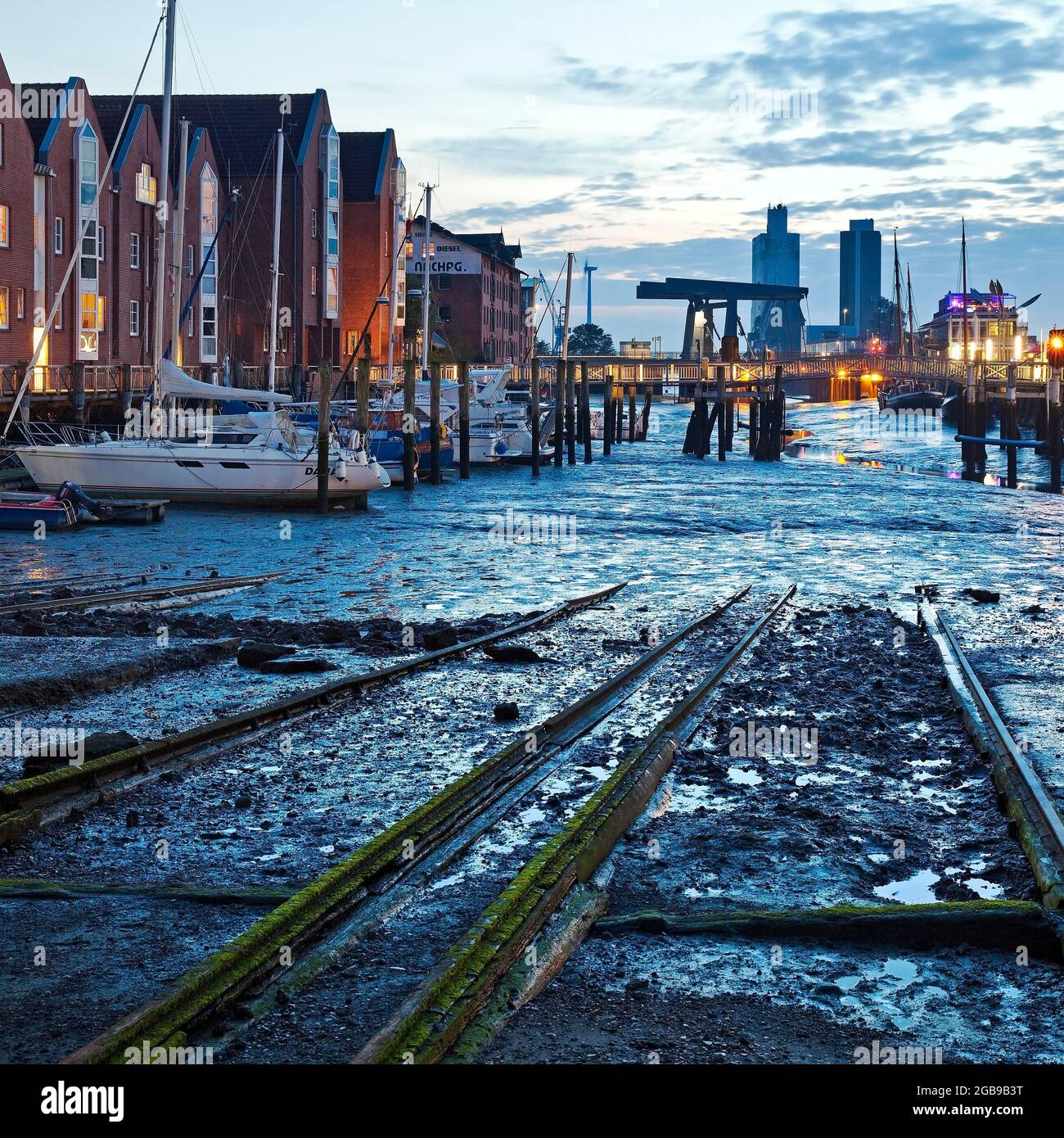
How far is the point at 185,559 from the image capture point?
86.2 ft

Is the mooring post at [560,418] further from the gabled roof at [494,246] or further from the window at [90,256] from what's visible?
the gabled roof at [494,246]

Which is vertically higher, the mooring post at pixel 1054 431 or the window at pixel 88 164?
the window at pixel 88 164

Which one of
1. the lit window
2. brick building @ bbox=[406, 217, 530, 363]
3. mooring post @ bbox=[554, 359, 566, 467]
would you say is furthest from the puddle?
brick building @ bbox=[406, 217, 530, 363]

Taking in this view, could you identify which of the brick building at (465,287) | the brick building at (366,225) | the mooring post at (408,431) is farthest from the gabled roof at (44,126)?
the brick building at (465,287)

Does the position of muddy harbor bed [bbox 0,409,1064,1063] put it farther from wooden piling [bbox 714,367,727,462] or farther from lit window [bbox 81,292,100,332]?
wooden piling [bbox 714,367,727,462]

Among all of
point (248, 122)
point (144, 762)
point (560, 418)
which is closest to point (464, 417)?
point (560, 418)

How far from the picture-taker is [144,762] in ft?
32.9

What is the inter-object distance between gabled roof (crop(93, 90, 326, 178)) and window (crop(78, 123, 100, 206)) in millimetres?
19137

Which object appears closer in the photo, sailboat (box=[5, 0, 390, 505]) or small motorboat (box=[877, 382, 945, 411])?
sailboat (box=[5, 0, 390, 505])

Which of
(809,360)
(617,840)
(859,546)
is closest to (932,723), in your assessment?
(617,840)

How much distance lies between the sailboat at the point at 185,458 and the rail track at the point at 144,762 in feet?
81.0

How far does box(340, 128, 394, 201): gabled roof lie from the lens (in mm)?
80375

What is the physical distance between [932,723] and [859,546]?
19.4m

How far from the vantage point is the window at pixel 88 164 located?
5131 centimetres
